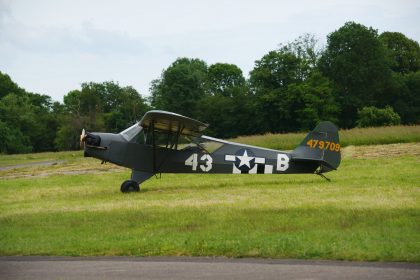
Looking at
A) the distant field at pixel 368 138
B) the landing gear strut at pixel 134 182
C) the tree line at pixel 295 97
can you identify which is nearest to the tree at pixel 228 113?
the tree line at pixel 295 97

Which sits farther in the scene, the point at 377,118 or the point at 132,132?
the point at 377,118

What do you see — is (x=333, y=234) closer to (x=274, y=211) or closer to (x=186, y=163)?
(x=274, y=211)

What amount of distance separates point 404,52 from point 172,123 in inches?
3240

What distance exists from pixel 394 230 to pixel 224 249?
280 centimetres

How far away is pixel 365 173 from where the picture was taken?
18922 millimetres

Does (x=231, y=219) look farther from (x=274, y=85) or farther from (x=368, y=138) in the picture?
(x=274, y=85)

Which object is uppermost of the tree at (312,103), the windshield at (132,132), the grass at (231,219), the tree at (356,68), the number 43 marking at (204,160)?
the tree at (356,68)

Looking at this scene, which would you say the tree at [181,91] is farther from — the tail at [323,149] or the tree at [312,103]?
the tail at [323,149]

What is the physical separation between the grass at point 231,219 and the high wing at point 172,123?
5.95 ft

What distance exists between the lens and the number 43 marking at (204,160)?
17922 millimetres

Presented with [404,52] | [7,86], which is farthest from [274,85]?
[7,86]

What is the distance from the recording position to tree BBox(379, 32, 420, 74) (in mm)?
90438

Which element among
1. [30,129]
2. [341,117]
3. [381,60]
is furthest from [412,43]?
[30,129]

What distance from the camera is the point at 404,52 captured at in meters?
91.2
